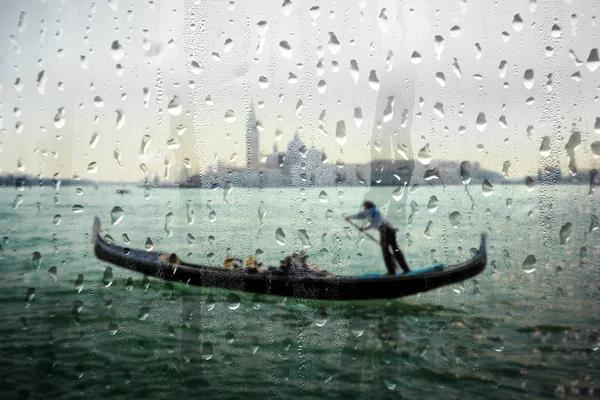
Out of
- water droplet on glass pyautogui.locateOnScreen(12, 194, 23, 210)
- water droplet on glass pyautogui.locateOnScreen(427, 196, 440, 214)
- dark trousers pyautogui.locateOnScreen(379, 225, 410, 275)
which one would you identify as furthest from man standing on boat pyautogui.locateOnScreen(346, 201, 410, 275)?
water droplet on glass pyautogui.locateOnScreen(12, 194, 23, 210)

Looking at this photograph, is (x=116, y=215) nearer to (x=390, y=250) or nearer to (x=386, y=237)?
(x=386, y=237)

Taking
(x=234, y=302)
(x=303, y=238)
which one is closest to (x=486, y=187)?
(x=303, y=238)

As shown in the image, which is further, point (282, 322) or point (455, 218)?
Answer: point (282, 322)

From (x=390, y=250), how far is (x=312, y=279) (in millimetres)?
715

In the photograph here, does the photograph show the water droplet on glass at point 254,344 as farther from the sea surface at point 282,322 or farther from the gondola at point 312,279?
the gondola at point 312,279

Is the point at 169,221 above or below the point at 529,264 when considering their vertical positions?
above

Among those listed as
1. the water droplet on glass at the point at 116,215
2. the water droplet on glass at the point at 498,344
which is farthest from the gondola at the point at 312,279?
the water droplet on glass at the point at 116,215

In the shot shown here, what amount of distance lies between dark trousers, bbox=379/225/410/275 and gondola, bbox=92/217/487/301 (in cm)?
9

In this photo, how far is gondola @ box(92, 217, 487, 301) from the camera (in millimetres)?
3178

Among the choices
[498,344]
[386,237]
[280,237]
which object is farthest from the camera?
[498,344]

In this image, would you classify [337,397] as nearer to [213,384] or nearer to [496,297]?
[213,384]

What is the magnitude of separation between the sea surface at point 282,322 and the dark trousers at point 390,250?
15 centimetres

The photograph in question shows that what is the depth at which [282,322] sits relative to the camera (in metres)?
4.38

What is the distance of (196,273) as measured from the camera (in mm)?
3225
